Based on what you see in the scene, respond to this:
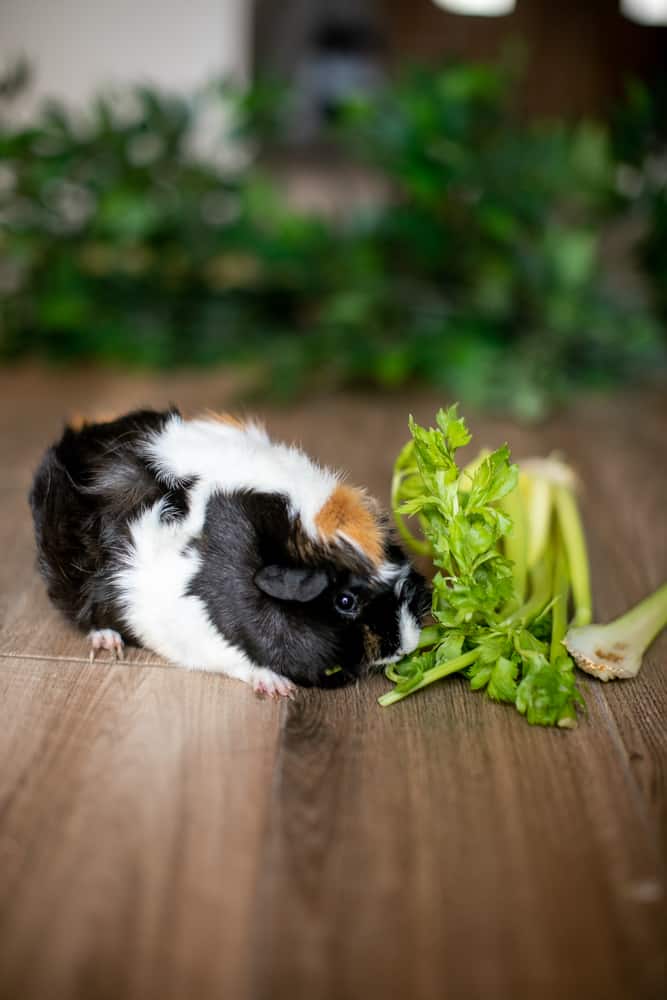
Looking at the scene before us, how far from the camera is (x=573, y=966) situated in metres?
1.01

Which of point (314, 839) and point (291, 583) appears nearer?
point (314, 839)

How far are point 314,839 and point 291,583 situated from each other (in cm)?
38

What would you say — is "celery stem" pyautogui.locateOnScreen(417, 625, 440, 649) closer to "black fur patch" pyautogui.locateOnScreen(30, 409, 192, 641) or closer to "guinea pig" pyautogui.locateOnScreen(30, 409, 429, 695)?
"guinea pig" pyautogui.locateOnScreen(30, 409, 429, 695)

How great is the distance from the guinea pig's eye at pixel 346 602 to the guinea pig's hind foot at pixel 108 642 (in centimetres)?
44

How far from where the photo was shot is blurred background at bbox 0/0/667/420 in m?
3.43

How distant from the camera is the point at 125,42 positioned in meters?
5.03

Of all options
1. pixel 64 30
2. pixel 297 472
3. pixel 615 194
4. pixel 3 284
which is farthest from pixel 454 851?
pixel 64 30

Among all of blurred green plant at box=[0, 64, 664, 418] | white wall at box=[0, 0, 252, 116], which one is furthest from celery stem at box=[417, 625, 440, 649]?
white wall at box=[0, 0, 252, 116]

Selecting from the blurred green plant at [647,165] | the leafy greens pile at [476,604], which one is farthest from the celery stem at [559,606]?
the blurred green plant at [647,165]

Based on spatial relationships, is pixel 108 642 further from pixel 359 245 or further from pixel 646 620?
pixel 359 245

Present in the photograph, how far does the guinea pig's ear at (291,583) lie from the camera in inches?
54.6

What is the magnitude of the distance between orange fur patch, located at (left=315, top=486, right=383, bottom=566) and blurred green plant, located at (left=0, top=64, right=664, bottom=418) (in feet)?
6.60

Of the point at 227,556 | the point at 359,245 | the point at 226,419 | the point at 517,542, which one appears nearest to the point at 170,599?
the point at 227,556

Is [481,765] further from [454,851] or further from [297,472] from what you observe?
[297,472]
